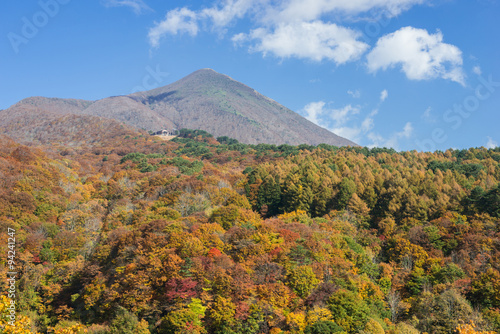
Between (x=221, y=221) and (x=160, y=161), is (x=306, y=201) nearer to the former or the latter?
(x=221, y=221)

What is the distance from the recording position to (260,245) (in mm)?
42281

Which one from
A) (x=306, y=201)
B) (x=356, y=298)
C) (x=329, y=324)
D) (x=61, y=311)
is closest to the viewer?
(x=329, y=324)

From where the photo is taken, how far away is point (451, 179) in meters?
63.7

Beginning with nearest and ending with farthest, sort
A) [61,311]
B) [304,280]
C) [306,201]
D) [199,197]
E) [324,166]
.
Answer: [304,280] < [61,311] < [199,197] < [306,201] < [324,166]

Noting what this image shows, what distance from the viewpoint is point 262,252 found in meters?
41.7

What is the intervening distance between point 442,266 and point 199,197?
3636cm

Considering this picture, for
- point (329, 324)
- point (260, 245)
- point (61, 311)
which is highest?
point (260, 245)

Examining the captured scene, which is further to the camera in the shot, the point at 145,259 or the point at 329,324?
the point at 145,259

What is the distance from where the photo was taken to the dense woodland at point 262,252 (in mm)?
33688

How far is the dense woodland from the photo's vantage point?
33688 mm

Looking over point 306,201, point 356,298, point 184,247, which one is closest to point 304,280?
point 356,298

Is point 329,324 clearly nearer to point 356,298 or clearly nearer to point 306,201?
point 356,298

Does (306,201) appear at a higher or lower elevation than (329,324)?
higher

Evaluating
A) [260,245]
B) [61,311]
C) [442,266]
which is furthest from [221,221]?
[442,266]
